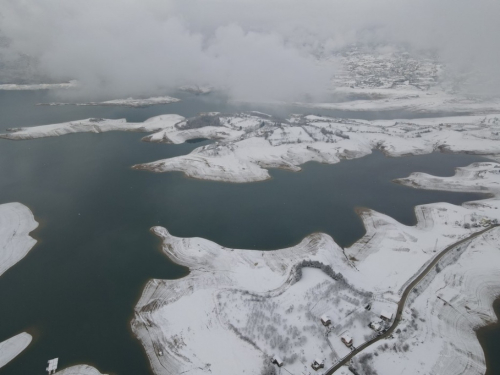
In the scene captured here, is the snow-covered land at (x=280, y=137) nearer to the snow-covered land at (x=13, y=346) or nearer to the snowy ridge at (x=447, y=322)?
the snowy ridge at (x=447, y=322)

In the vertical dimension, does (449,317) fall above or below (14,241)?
below

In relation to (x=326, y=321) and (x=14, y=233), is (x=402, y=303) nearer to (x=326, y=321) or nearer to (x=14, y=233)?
(x=326, y=321)

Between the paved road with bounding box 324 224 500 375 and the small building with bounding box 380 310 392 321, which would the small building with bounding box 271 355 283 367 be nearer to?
the paved road with bounding box 324 224 500 375

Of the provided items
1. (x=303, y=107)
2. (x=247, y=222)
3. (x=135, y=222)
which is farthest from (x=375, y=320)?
(x=303, y=107)

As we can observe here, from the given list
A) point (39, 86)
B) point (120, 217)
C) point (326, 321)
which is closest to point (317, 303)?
point (326, 321)

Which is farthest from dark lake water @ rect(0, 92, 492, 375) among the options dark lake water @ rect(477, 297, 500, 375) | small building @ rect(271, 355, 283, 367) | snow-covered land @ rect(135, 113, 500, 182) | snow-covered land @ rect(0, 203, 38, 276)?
dark lake water @ rect(477, 297, 500, 375)

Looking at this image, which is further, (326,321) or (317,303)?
(317,303)

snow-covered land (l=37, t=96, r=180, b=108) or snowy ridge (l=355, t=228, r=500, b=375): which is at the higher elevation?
snow-covered land (l=37, t=96, r=180, b=108)
